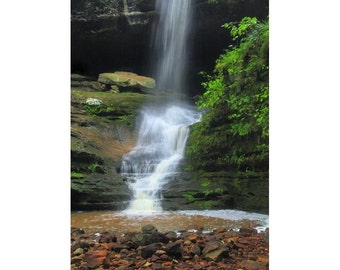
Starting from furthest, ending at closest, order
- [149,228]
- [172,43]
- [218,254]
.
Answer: [172,43] < [149,228] < [218,254]

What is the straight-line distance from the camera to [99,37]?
113 inches

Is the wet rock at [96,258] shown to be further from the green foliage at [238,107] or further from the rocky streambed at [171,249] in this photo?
the green foliage at [238,107]

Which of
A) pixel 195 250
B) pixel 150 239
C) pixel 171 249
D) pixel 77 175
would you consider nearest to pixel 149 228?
pixel 150 239

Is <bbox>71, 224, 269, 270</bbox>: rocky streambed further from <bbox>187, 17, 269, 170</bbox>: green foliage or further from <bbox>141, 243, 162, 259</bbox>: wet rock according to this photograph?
<bbox>187, 17, 269, 170</bbox>: green foliage

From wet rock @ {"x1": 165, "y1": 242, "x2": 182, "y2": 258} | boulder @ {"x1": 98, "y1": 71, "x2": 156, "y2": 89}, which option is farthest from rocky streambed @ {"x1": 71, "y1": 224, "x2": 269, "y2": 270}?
boulder @ {"x1": 98, "y1": 71, "x2": 156, "y2": 89}

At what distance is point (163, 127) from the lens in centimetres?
274

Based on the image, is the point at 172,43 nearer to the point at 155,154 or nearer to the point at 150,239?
the point at 155,154

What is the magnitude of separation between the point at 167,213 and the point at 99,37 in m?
1.35

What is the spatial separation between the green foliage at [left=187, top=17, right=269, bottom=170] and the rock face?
7 cm

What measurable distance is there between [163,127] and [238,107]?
53 cm

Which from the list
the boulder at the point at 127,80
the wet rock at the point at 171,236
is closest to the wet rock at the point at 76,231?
the wet rock at the point at 171,236

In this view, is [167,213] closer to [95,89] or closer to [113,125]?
[113,125]

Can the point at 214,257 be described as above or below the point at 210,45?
below
